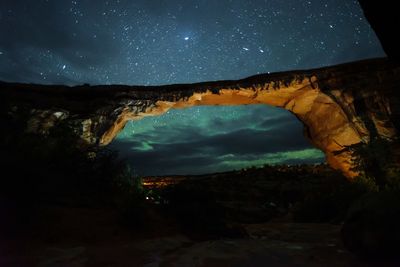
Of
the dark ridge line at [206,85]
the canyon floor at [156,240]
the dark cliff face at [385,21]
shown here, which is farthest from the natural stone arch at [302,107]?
the dark cliff face at [385,21]

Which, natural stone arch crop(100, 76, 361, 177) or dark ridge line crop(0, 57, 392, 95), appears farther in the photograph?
natural stone arch crop(100, 76, 361, 177)

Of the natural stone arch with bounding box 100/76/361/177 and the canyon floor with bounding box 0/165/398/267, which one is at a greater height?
the natural stone arch with bounding box 100/76/361/177

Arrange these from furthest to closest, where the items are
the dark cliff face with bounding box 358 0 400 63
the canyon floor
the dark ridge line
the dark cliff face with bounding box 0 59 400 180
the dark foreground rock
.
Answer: the dark ridge line
the dark cliff face with bounding box 0 59 400 180
the canyon floor
the dark foreground rock
the dark cliff face with bounding box 358 0 400 63

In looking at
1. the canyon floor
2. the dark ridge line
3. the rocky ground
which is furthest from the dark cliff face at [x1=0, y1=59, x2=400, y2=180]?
the rocky ground

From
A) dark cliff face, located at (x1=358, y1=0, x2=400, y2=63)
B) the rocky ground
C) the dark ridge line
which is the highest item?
the dark ridge line

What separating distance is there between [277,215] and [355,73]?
908 centimetres

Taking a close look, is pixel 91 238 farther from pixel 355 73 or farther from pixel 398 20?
pixel 355 73

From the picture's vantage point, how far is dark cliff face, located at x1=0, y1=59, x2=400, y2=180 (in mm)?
14500

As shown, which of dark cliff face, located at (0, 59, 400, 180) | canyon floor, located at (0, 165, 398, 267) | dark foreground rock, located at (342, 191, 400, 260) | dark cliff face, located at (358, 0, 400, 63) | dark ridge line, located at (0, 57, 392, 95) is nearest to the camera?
dark cliff face, located at (358, 0, 400, 63)

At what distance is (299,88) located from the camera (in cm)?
1571

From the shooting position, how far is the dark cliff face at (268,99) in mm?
14500

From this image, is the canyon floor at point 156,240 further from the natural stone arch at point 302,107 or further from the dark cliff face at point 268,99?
the natural stone arch at point 302,107

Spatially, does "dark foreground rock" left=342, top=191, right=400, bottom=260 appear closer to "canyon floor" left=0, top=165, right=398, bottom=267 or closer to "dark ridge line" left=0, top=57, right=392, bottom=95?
"canyon floor" left=0, top=165, right=398, bottom=267

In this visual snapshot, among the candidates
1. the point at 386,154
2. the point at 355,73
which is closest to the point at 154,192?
the point at 386,154
